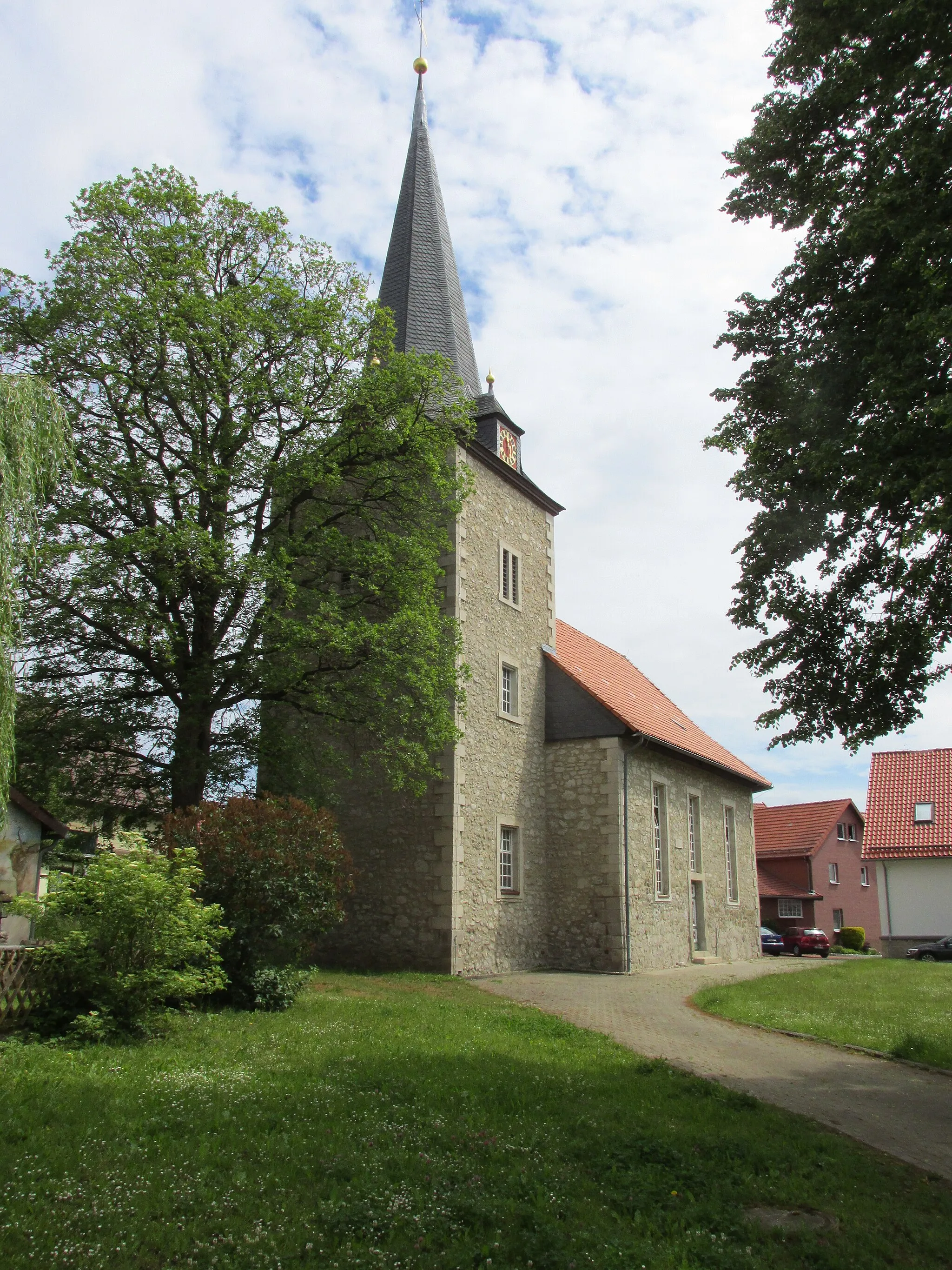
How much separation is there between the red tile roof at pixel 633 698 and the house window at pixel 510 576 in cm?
190

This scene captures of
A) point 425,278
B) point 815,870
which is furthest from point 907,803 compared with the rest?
point 425,278

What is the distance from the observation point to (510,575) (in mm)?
22219

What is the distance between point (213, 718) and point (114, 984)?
27.2 ft

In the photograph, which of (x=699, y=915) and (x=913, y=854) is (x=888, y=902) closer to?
(x=913, y=854)

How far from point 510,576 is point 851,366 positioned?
1332 cm

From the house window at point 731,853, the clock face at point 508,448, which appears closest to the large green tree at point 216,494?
the clock face at point 508,448

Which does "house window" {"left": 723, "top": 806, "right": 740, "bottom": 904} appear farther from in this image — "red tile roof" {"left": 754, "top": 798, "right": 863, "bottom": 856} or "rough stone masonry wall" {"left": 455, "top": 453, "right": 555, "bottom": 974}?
"red tile roof" {"left": 754, "top": 798, "right": 863, "bottom": 856}

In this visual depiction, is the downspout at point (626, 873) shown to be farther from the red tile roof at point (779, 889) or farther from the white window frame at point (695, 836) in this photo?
the red tile roof at point (779, 889)

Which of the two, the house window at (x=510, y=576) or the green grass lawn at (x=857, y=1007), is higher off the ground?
the house window at (x=510, y=576)

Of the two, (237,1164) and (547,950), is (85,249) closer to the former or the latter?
(237,1164)

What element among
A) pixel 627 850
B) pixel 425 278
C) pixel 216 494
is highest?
pixel 425 278

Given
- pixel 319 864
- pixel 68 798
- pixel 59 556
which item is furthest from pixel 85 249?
pixel 319 864

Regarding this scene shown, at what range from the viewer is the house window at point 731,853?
27.9 meters

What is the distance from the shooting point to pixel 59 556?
1348 centimetres
